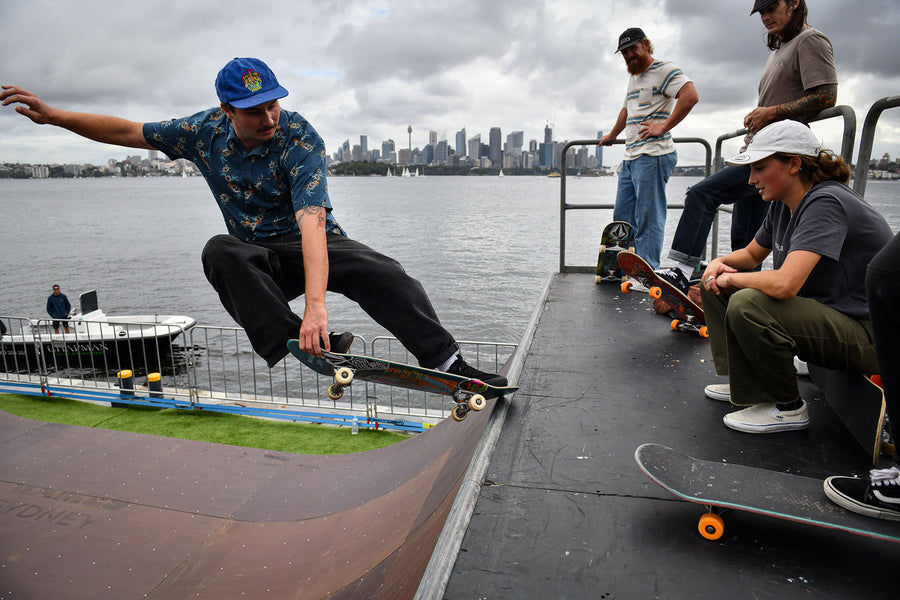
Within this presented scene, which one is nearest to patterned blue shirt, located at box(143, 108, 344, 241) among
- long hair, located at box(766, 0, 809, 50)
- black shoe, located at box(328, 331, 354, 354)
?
black shoe, located at box(328, 331, 354, 354)

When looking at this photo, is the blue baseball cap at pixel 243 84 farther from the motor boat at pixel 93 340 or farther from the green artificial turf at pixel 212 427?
the motor boat at pixel 93 340

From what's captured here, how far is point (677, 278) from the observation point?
5078 mm

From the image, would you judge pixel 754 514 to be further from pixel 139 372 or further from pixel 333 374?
pixel 139 372

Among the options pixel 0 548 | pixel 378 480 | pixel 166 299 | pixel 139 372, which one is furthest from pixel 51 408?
pixel 166 299

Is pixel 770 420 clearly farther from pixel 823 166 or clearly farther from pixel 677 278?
pixel 677 278

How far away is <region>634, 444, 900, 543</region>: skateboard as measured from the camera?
2061 mm

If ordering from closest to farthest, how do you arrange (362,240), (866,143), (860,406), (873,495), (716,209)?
(873,495)
(860,406)
(866,143)
(716,209)
(362,240)

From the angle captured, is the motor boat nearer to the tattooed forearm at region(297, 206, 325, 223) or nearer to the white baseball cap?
the tattooed forearm at region(297, 206, 325, 223)

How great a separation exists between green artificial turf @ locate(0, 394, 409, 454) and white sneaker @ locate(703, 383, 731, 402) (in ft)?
25.1

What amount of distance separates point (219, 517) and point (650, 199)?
19.2 ft

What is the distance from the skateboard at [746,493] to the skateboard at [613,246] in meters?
4.10

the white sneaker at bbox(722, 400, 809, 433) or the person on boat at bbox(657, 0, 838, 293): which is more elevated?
the person on boat at bbox(657, 0, 838, 293)

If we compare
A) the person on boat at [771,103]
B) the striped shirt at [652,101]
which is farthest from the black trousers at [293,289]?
the striped shirt at [652,101]

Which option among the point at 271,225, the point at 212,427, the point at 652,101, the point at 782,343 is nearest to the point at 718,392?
the point at 782,343
